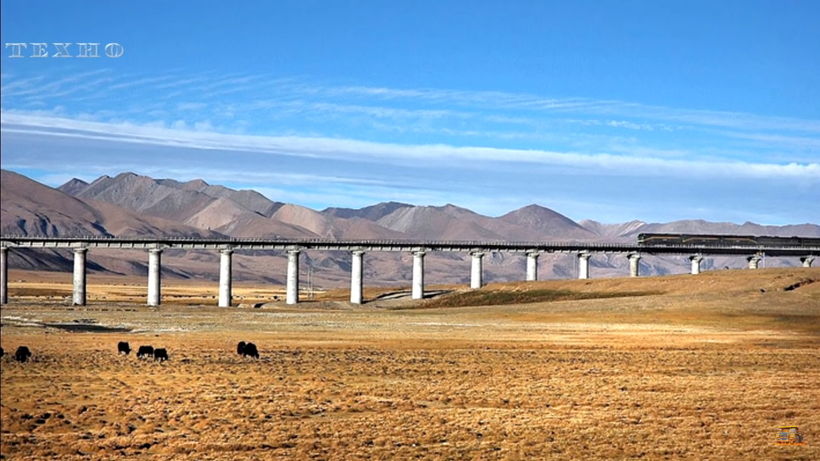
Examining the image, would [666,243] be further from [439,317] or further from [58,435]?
[58,435]

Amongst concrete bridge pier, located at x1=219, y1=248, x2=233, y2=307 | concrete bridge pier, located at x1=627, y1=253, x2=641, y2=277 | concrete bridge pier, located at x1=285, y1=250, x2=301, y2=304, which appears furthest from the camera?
concrete bridge pier, located at x1=627, y1=253, x2=641, y2=277

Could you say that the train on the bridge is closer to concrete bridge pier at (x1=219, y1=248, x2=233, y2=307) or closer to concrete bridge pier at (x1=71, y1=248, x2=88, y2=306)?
concrete bridge pier at (x1=219, y1=248, x2=233, y2=307)

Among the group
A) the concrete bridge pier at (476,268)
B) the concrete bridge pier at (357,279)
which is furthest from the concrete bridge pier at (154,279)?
the concrete bridge pier at (476,268)

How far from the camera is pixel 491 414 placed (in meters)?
31.2

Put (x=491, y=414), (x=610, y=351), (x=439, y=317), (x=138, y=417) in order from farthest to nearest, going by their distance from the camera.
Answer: (x=439, y=317), (x=610, y=351), (x=491, y=414), (x=138, y=417)

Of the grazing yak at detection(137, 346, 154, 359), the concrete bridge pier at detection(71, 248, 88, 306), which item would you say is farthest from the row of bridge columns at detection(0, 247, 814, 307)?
the grazing yak at detection(137, 346, 154, 359)

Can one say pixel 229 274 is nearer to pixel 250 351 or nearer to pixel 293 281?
pixel 293 281

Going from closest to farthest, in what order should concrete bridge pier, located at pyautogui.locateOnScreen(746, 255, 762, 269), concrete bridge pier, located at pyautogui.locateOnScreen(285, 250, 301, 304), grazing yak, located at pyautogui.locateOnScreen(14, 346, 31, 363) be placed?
grazing yak, located at pyautogui.locateOnScreen(14, 346, 31, 363)
concrete bridge pier, located at pyautogui.locateOnScreen(285, 250, 301, 304)
concrete bridge pier, located at pyautogui.locateOnScreen(746, 255, 762, 269)

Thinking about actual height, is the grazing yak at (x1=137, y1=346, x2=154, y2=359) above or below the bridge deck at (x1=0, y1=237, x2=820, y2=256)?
below

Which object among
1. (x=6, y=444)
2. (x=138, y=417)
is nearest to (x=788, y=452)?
(x=138, y=417)

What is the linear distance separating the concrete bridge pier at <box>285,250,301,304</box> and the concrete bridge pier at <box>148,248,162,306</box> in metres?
17.3

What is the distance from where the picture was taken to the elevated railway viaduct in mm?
136500

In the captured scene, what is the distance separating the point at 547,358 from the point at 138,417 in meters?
27.6

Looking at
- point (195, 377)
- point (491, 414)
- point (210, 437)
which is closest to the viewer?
point (210, 437)
